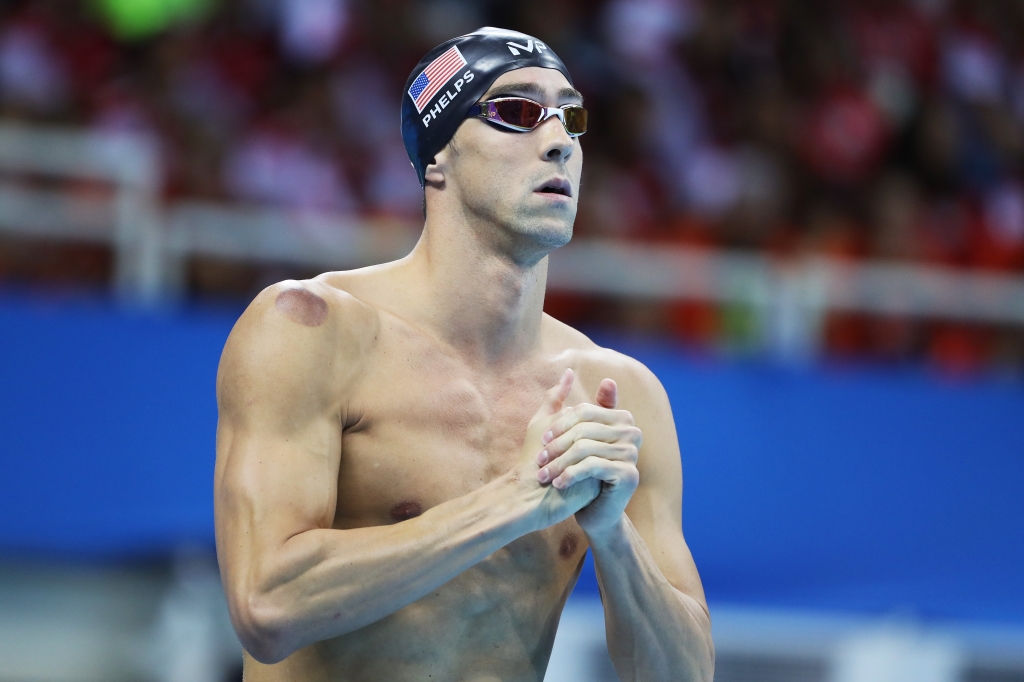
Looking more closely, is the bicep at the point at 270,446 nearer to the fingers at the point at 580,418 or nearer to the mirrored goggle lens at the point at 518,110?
the fingers at the point at 580,418

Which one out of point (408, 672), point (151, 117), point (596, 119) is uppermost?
point (596, 119)

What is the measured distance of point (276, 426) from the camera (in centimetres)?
297

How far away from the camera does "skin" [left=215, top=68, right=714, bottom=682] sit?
2816mm

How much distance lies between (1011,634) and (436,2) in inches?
248

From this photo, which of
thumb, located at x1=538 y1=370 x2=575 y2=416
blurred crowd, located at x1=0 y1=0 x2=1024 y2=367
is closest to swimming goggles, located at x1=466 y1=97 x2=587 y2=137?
thumb, located at x1=538 y1=370 x2=575 y2=416

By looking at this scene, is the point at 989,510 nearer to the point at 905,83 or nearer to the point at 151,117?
the point at 905,83

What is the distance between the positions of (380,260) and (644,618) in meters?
4.75

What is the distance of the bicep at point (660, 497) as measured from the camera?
11.1 feet

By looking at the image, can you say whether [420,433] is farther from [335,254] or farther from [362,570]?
[335,254]

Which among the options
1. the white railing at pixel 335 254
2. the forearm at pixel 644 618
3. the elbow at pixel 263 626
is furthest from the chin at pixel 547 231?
the white railing at pixel 335 254

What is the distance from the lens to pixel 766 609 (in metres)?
7.52

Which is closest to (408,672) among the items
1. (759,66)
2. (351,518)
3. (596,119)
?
(351,518)

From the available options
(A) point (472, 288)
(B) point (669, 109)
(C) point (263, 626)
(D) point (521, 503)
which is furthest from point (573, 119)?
(B) point (669, 109)

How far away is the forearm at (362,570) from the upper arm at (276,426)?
65mm
